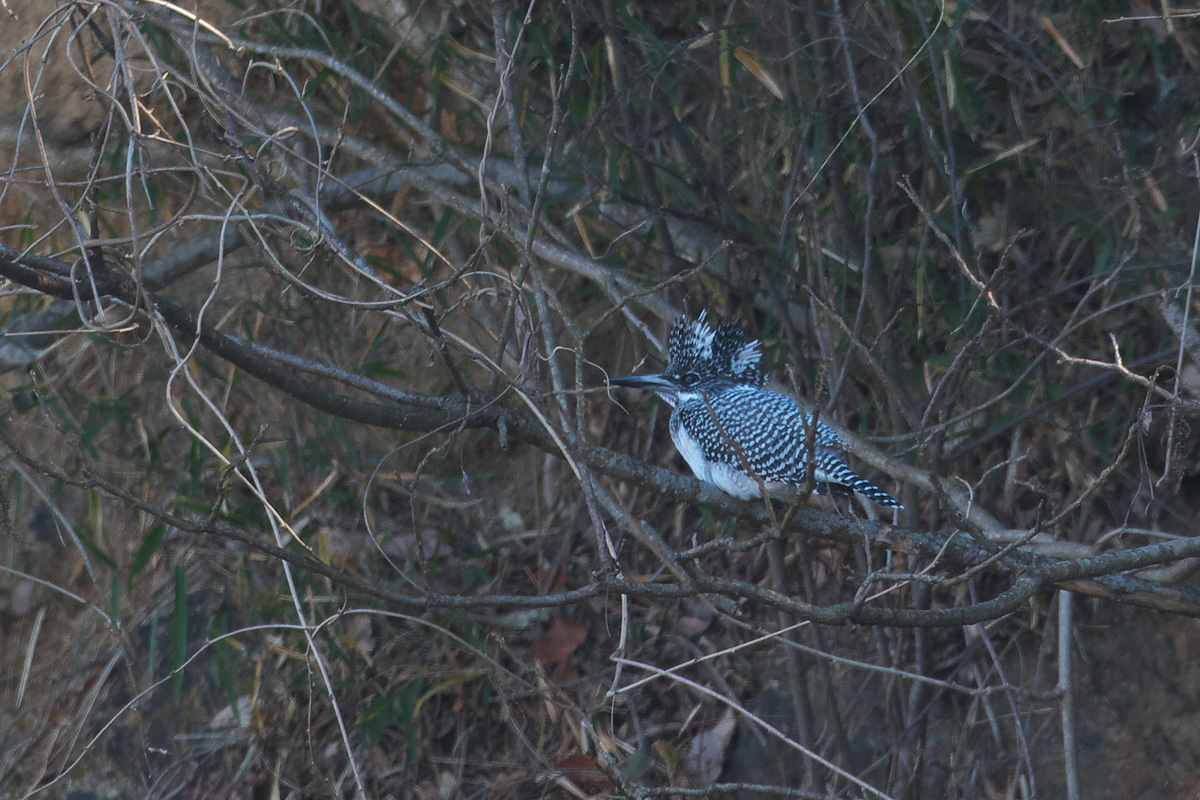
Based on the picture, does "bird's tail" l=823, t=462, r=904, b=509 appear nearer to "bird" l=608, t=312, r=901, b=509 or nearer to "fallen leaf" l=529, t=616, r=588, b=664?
"bird" l=608, t=312, r=901, b=509

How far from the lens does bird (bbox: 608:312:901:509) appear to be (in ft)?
8.72

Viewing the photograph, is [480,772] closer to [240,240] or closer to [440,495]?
[440,495]

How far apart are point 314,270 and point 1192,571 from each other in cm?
263

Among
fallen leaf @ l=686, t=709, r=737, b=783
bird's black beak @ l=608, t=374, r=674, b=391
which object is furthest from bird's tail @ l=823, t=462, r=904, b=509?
fallen leaf @ l=686, t=709, r=737, b=783

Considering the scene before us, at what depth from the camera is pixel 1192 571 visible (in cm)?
212

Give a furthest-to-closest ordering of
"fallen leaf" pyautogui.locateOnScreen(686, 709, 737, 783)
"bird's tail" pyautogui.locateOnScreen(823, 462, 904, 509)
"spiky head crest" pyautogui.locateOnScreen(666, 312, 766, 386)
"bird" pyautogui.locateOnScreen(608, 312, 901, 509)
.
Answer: "fallen leaf" pyautogui.locateOnScreen(686, 709, 737, 783), "spiky head crest" pyautogui.locateOnScreen(666, 312, 766, 386), "bird" pyautogui.locateOnScreen(608, 312, 901, 509), "bird's tail" pyautogui.locateOnScreen(823, 462, 904, 509)

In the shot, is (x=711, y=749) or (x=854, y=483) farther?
(x=711, y=749)

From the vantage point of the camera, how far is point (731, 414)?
2.86m

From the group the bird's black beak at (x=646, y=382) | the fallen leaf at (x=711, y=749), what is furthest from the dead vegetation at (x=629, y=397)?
the bird's black beak at (x=646, y=382)

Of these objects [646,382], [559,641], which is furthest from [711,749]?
[646,382]

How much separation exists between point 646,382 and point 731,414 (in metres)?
0.25

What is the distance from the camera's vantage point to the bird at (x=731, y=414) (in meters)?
2.66

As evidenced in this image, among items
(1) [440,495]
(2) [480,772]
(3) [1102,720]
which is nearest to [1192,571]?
(3) [1102,720]

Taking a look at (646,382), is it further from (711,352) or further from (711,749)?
(711,749)
